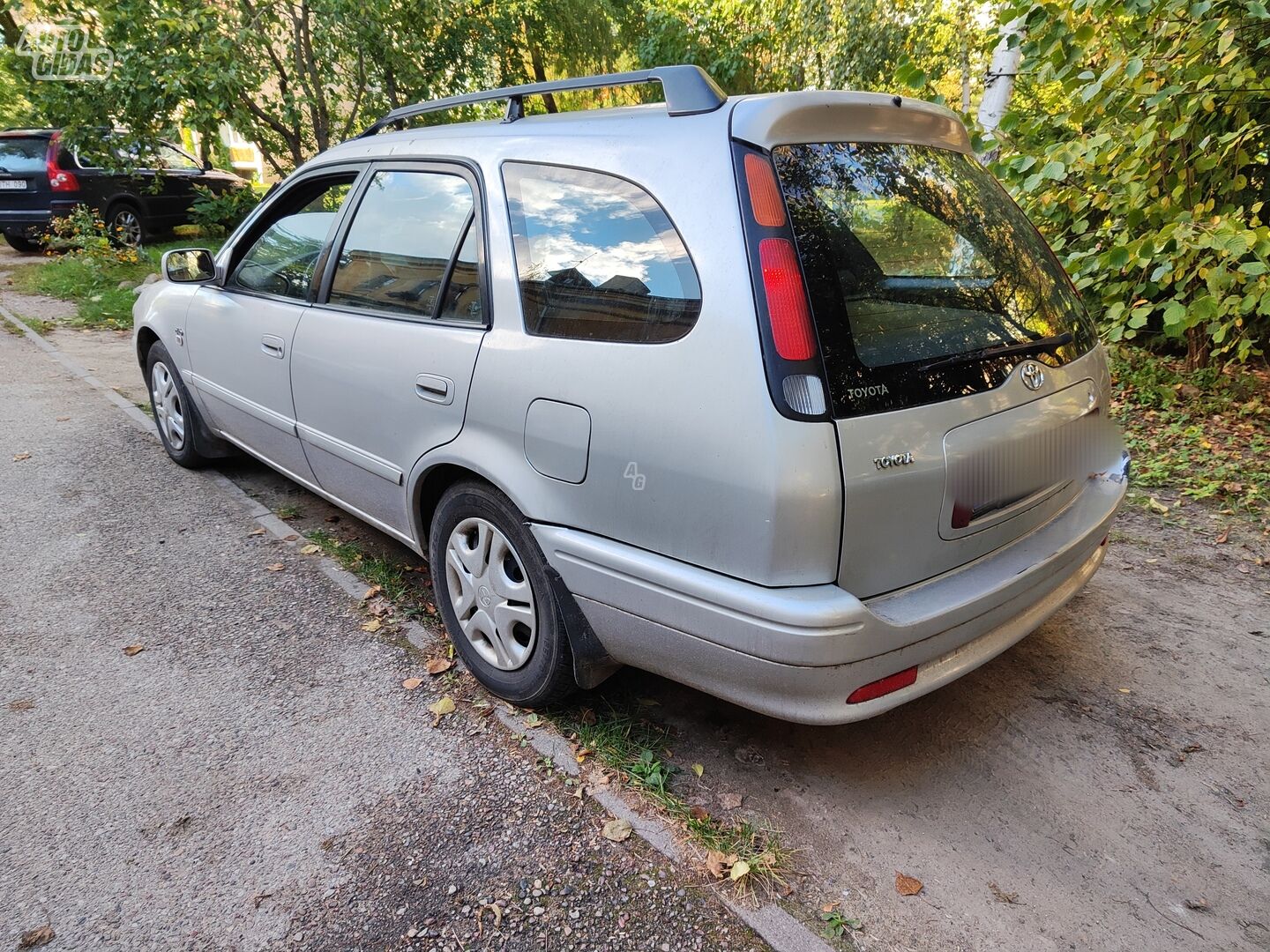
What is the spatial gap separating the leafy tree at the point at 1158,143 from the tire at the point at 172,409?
4709 mm

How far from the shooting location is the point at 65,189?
12.3m

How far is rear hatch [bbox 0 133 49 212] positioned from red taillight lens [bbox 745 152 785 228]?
14.0 meters

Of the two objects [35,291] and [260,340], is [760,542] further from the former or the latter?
[35,291]

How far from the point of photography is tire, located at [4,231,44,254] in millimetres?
13156

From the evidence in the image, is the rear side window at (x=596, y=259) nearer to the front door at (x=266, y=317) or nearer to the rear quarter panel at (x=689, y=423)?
the rear quarter panel at (x=689, y=423)

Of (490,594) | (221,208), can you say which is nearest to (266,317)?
(490,594)

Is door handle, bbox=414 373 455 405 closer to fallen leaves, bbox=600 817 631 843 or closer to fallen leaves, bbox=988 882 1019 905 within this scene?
fallen leaves, bbox=600 817 631 843

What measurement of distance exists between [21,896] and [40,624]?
150cm

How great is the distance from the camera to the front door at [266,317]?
3.53m

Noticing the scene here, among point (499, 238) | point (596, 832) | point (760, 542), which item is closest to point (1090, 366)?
point (760, 542)

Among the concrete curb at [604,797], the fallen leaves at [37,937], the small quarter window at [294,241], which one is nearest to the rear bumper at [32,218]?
the concrete curb at [604,797]

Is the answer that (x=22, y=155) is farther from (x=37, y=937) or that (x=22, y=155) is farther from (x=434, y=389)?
(x=37, y=937)

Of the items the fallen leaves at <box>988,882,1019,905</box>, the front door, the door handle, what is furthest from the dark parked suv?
the fallen leaves at <box>988,882,1019,905</box>

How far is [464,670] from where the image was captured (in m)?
3.01
